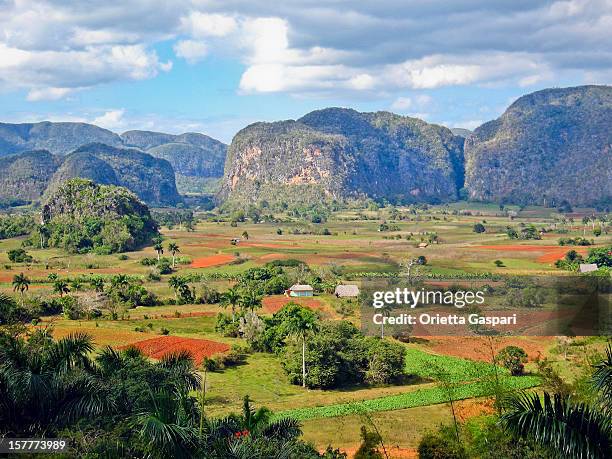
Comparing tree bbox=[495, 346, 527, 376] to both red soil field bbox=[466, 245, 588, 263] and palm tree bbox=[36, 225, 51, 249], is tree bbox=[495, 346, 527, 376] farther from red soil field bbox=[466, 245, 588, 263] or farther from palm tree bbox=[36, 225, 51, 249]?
palm tree bbox=[36, 225, 51, 249]

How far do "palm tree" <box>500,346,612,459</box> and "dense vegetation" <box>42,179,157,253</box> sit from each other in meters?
98.4

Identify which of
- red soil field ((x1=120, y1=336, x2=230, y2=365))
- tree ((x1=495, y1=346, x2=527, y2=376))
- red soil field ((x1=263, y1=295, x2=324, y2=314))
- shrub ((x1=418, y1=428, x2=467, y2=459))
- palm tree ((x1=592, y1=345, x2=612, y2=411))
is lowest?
red soil field ((x1=263, y1=295, x2=324, y2=314))

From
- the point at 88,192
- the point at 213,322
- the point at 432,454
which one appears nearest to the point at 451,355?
the point at 213,322

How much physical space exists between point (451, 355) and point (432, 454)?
26.3 m

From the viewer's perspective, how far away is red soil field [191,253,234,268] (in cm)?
9244

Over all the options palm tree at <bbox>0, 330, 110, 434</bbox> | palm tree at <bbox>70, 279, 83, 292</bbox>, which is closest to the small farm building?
palm tree at <bbox>70, 279, 83, 292</bbox>

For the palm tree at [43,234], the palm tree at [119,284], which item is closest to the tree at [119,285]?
the palm tree at [119,284]

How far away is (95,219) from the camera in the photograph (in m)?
119

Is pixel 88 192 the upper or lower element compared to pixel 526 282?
upper

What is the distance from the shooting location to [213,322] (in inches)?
2329

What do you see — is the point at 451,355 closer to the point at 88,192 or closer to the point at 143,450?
the point at 143,450

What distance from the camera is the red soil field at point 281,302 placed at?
210 ft

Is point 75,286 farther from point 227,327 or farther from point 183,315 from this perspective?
point 227,327

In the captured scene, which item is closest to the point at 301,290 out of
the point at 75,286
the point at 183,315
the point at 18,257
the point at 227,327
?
the point at 183,315
